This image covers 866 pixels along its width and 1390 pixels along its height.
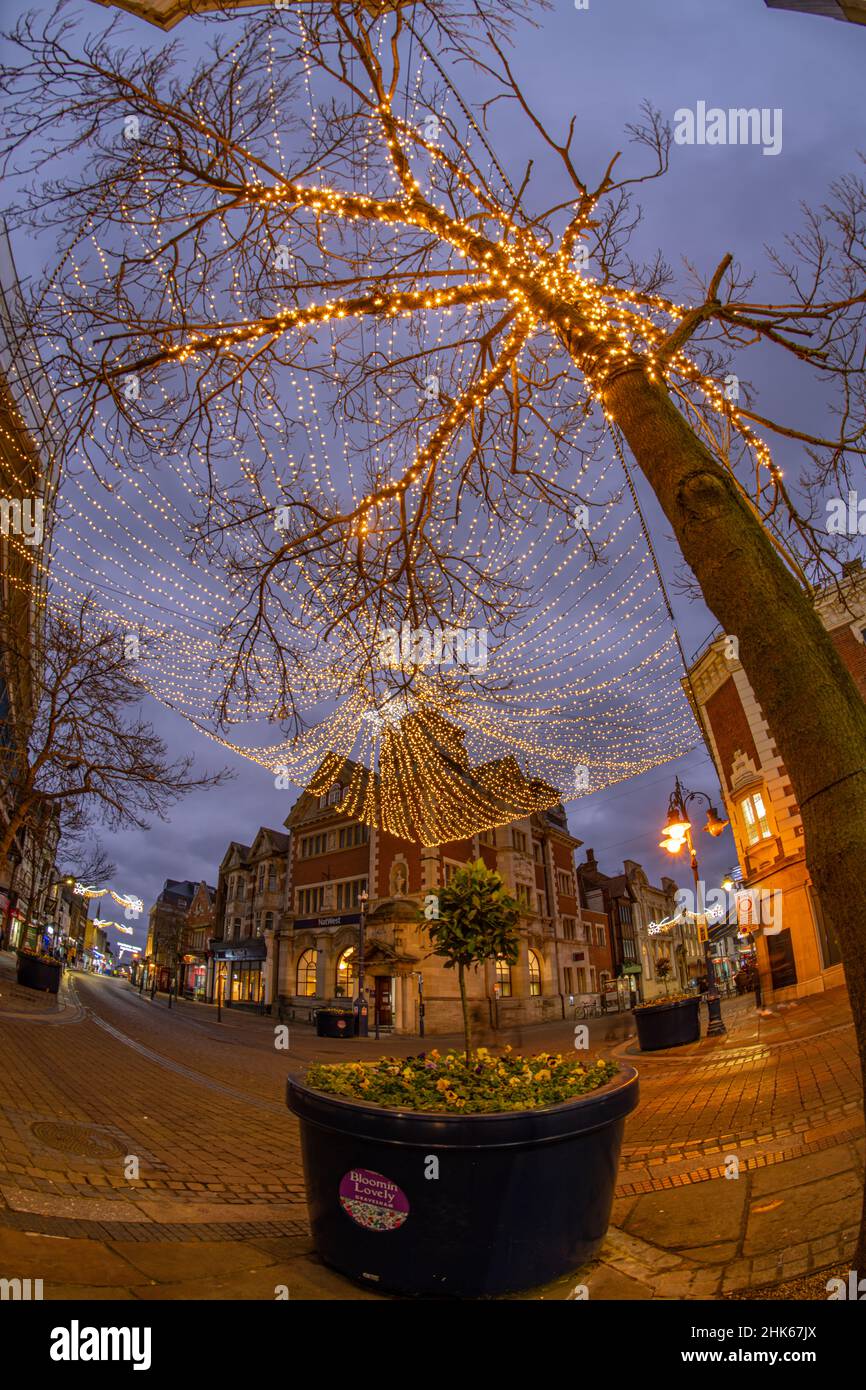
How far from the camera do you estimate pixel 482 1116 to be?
298 centimetres

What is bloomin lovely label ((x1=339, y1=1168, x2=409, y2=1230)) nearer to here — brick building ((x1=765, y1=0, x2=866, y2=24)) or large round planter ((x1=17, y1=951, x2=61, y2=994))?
brick building ((x1=765, y1=0, x2=866, y2=24))

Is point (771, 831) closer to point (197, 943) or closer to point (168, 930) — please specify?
point (197, 943)

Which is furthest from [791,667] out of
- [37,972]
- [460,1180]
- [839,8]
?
[37,972]

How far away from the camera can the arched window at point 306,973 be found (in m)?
32.8

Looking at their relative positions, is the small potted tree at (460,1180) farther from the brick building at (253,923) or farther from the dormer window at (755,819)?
the brick building at (253,923)

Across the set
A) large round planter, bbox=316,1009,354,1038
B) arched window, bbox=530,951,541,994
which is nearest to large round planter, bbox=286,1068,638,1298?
large round planter, bbox=316,1009,354,1038

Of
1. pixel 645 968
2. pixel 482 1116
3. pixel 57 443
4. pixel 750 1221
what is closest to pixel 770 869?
pixel 750 1221

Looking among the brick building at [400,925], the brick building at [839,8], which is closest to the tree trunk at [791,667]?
the brick building at [839,8]

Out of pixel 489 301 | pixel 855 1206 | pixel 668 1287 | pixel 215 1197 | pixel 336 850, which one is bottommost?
pixel 215 1197

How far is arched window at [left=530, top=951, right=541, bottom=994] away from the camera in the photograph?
1369 inches

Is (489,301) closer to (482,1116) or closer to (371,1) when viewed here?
(371,1)

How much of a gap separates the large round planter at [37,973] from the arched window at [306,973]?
12875 mm

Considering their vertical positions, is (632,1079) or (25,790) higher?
(25,790)

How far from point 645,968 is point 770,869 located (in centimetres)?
3495
